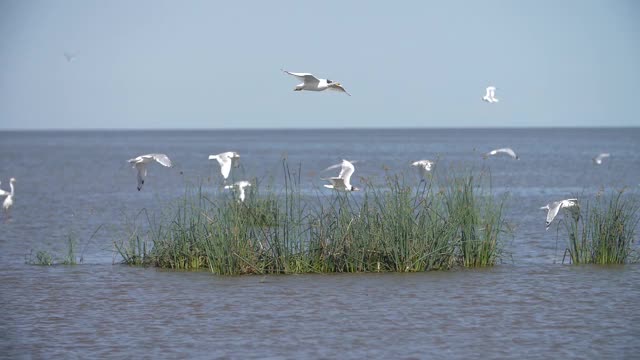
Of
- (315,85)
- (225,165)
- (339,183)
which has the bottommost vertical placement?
(339,183)

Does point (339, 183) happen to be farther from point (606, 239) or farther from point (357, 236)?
point (606, 239)

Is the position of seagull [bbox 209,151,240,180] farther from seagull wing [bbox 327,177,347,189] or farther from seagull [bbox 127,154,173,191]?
seagull wing [bbox 327,177,347,189]

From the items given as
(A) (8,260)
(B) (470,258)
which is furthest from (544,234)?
(A) (8,260)

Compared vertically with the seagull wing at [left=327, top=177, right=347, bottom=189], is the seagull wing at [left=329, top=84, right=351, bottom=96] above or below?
above

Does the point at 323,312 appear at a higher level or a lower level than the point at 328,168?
lower

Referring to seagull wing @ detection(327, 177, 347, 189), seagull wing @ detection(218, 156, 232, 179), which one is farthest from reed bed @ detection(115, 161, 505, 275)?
seagull wing @ detection(218, 156, 232, 179)

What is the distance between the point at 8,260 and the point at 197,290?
5.13m

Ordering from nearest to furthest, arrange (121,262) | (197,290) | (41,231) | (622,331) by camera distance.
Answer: (622,331)
(197,290)
(121,262)
(41,231)

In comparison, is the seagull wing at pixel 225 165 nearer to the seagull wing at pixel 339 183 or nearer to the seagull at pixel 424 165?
the seagull wing at pixel 339 183

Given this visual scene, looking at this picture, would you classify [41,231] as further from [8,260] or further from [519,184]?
[519,184]

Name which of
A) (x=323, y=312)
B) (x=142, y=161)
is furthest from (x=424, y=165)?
(x=323, y=312)

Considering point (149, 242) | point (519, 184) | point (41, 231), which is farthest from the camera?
point (519, 184)

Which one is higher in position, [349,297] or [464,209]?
[464,209]

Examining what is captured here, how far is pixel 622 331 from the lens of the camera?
40.3 feet
